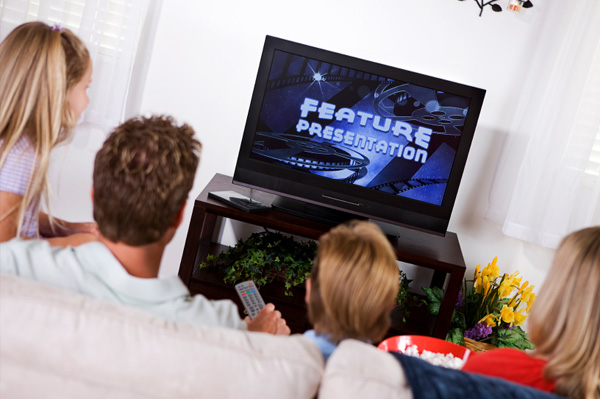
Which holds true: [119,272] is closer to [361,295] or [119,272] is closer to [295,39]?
[361,295]

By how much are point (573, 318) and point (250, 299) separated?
3.36 ft

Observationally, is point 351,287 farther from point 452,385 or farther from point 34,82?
point 34,82

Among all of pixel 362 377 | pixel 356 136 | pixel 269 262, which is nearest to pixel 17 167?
pixel 362 377

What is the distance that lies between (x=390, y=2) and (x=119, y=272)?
2.23 m

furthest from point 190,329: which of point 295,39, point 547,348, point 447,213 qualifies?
point 295,39

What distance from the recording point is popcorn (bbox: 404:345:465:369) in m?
1.91

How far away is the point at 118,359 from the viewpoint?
1056mm

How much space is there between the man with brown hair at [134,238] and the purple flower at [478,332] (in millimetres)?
1767

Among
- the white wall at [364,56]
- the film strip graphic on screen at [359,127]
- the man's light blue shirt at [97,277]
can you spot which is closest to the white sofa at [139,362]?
the man's light blue shirt at [97,277]

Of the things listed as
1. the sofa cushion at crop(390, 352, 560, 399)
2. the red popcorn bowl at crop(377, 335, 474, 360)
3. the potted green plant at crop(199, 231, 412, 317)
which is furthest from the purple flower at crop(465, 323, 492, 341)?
the sofa cushion at crop(390, 352, 560, 399)

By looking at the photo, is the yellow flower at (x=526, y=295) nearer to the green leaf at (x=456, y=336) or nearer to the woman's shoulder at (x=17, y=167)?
the green leaf at (x=456, y=336)

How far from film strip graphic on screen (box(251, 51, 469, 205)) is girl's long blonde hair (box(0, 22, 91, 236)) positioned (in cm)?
124

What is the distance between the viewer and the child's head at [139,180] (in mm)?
1292

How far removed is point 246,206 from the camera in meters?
2.74
